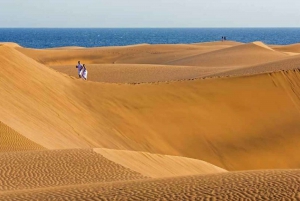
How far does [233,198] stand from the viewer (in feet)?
26.6

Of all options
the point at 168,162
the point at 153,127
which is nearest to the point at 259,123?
the point at 153,127

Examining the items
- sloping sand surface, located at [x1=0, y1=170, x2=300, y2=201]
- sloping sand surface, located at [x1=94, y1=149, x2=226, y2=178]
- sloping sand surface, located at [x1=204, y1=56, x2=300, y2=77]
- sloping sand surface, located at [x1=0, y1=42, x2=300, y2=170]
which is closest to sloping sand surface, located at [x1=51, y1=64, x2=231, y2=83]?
sloping sand surface, located at [x1=204, y1=56, x2=300, y2=77]

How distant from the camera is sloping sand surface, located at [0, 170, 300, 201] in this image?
8234 mm

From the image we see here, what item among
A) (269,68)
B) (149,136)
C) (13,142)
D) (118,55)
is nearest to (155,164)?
(13,142)

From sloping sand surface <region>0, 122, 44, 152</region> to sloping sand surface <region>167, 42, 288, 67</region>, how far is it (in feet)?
88.9

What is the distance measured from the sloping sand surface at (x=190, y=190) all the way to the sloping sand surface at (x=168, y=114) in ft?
22.1

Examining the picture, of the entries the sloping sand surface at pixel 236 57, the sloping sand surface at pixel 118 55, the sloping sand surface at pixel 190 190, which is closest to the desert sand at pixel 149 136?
the sloping sand surface at pixel 190 190

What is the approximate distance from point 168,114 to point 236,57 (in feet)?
74.8

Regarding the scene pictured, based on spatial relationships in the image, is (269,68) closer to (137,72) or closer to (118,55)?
(137,72)

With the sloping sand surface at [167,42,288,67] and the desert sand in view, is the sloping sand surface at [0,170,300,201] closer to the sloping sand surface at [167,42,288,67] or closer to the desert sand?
the desert sand

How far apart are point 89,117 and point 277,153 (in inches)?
233

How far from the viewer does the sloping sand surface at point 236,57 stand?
136 feet

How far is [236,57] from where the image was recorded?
43469 mm

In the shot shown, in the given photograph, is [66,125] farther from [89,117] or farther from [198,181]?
[198,181]
